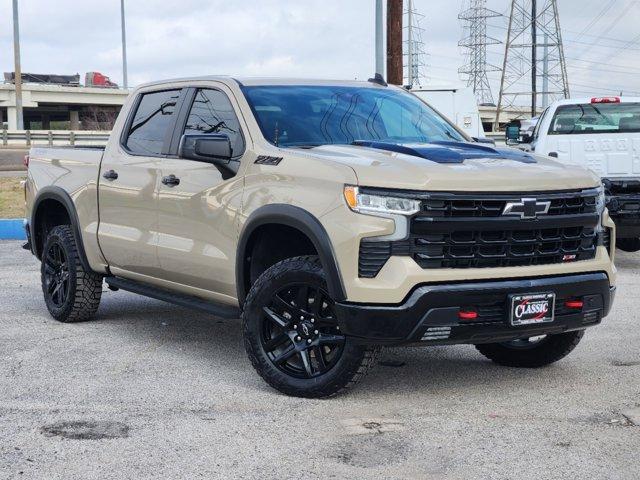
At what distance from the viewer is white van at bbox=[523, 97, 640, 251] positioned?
38.6ft

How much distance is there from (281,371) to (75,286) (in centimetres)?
299

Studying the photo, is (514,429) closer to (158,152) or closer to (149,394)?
(149,394)

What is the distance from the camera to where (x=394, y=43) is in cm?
2259

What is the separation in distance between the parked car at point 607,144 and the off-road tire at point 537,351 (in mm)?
5076

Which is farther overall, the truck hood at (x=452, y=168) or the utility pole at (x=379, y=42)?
the utility pole at (x=379, y=42)

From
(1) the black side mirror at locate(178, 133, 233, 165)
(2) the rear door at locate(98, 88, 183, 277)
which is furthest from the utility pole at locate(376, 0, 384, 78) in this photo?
(1) the black side mirror at locate(178, 133, 233, 165)

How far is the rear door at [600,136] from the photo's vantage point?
12.6 meters

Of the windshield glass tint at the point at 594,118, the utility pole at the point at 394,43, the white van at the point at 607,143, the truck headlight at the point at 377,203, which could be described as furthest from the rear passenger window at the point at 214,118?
the utility pole at the point at 394,43

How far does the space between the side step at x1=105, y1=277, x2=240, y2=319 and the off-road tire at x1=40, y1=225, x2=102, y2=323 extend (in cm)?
37

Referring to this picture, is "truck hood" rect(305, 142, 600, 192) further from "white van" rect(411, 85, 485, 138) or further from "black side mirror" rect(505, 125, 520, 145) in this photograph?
"white van" rect(411, 85, 485, 138)

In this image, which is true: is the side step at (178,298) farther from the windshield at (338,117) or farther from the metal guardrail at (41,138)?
the metal guardrail at (41,138)

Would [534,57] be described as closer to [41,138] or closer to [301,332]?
[41,138]

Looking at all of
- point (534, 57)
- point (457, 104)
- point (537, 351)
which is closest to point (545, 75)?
point (534, 57)

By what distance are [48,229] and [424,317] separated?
482 cm
